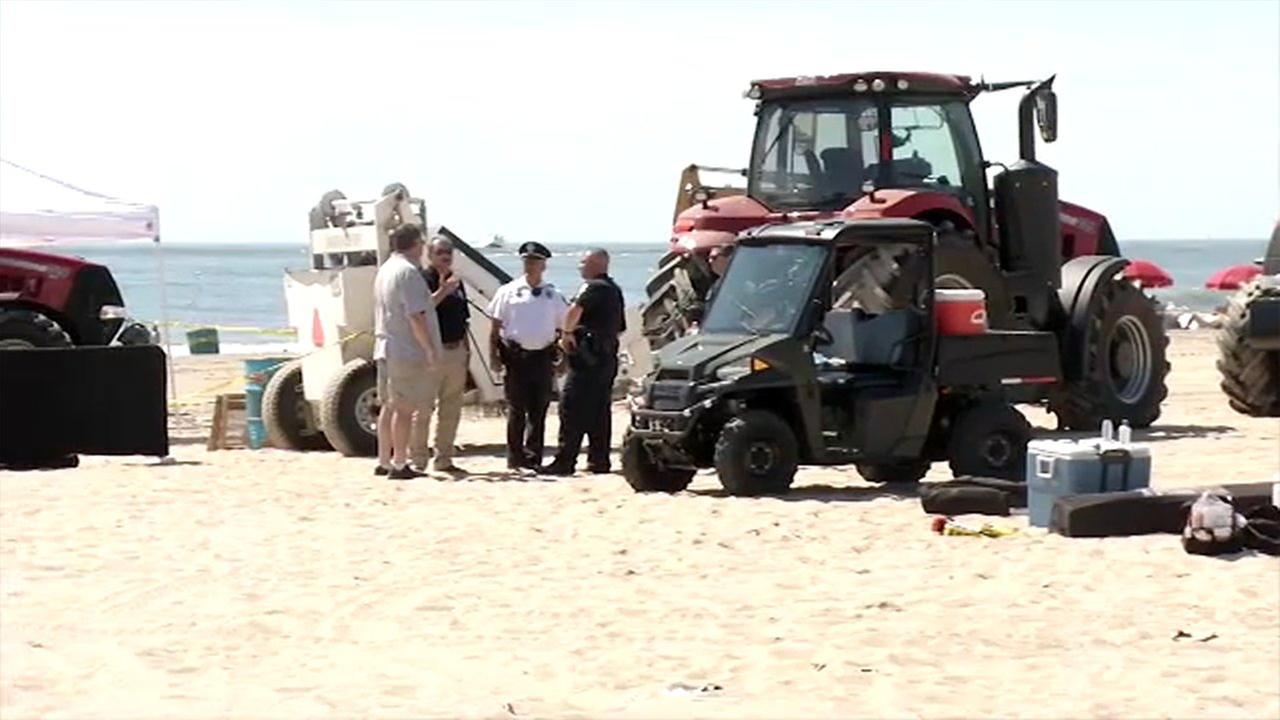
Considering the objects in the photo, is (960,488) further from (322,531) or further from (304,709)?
(304,709)

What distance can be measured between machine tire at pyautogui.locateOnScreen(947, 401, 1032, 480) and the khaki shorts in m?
3.19

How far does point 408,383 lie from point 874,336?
286 centimetres

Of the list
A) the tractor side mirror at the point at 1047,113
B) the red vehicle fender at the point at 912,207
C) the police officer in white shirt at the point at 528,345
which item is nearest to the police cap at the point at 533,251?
the police officer in white shirt at the point at 528,345

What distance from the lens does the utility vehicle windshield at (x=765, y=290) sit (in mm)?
14211

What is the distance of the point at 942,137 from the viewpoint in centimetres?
1848

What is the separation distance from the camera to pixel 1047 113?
17781 millimetres

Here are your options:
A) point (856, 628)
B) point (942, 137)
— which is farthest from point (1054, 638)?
point (942, 137)

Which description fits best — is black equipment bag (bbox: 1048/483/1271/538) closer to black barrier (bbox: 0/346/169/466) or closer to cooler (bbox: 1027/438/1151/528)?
cooler (bbox: 1027/438/1151/528)

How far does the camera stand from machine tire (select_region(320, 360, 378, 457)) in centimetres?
1752

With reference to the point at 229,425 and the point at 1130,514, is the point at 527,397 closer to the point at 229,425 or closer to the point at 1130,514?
the point at 229,425

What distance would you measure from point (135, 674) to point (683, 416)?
209 inches

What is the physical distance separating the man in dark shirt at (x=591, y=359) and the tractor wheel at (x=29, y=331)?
4284 millimetres

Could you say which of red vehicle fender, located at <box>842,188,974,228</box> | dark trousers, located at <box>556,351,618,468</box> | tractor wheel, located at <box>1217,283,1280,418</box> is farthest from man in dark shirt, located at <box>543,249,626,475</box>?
tractor wheel, located at <box>1217,283,1280,418</box>

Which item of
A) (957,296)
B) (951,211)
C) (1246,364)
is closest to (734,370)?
(957,296)
